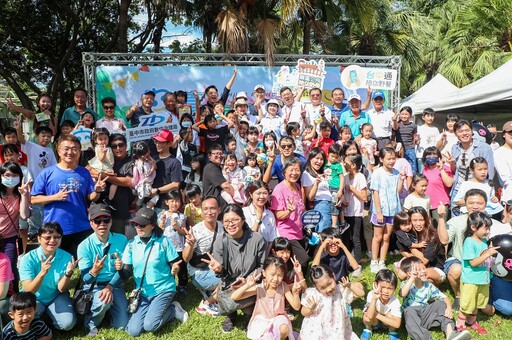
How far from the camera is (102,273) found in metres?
4.24

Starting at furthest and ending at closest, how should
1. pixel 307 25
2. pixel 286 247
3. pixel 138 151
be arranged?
pixel 307 25 → pixel 138 151 → pixel 286 247

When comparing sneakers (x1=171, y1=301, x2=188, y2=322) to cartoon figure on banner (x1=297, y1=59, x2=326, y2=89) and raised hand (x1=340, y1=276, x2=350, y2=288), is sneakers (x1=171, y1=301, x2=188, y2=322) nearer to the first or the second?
raised hand (x1=340, y1=276, x2=350, y2=288)

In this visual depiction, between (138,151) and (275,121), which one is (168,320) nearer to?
(138,151)

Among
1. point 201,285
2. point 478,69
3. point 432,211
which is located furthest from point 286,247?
point 478,69

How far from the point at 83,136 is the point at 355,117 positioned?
4.35 meters

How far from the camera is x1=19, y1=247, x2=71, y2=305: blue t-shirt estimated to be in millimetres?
3842

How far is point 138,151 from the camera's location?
16.3 ft

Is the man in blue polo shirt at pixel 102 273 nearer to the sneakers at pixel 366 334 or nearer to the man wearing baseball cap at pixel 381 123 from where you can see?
Answer: the sneakers at pixel 366 334

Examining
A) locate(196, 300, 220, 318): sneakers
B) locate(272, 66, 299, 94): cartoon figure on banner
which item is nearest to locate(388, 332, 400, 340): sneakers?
locate(196, 300, 220, 318): sneakers

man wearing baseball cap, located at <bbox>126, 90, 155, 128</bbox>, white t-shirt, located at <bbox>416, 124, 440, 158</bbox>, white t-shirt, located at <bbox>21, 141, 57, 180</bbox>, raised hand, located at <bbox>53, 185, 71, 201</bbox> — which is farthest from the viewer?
white t-shirt, located at <bbox>416, 124, 440, 158</bbox>

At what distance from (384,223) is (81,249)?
3.50m

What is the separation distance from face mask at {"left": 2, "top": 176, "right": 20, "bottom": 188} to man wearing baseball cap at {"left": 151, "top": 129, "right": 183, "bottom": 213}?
139 centimetres

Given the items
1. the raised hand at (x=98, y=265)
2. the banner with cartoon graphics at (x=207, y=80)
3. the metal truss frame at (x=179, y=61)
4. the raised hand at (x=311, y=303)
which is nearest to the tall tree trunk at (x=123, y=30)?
the metal truss frame at (x=179, y=61)

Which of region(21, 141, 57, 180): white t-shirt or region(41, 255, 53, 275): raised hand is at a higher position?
region(21, 141, 57, 180): white t-shirt
